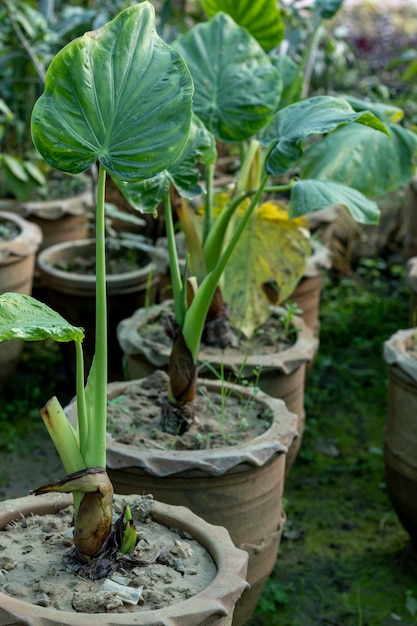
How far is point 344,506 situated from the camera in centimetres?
357

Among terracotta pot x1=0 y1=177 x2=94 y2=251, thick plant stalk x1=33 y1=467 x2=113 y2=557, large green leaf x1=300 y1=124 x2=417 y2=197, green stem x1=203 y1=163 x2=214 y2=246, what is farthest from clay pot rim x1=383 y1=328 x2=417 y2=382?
terracotta pot x1=0 y1=177 x2=94 y2=251

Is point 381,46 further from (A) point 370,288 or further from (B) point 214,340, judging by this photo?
(B) point 214,340

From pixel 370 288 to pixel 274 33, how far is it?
2.52 m

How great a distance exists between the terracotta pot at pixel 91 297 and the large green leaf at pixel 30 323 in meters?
2.15

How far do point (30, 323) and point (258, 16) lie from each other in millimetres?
2091

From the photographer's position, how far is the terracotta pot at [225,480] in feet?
7.74

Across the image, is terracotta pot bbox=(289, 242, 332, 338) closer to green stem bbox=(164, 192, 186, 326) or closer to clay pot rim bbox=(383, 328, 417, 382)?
clay pot rim bbox=(383, 328, 417, 382)

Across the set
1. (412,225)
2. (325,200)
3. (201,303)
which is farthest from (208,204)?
(412,225)

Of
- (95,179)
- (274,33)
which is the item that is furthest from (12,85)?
(274,33)

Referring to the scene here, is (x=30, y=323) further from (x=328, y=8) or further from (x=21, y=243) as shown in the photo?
(x=328, y=8)

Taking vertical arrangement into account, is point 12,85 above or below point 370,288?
above

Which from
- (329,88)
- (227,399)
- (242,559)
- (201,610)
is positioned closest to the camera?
(201,610)

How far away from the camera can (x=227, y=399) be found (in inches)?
112

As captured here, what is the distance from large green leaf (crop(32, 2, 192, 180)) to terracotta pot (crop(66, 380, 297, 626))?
0.83 metres
